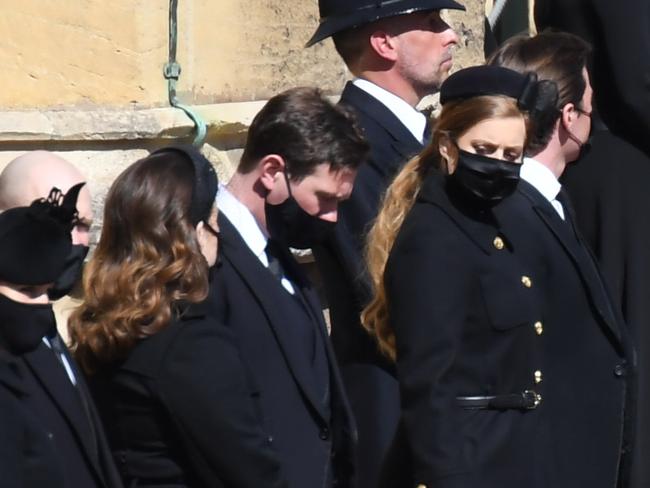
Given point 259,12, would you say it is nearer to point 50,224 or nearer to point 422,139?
point 422,139

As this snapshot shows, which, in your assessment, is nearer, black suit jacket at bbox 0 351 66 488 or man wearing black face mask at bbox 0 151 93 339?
black suit jacket at bbox 0 351 66 488

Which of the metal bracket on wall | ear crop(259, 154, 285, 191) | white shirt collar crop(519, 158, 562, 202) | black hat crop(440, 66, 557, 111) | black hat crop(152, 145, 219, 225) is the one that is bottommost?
the metal bracket on wall

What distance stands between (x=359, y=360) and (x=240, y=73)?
1710mm

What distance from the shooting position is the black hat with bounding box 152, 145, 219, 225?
3.93 m

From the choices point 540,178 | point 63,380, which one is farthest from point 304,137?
point 63,380

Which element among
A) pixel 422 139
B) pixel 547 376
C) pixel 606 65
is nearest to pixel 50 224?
pixel 547 376

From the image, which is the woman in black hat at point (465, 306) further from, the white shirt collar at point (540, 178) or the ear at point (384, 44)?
the ear at point (384, 44)

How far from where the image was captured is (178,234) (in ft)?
12.8

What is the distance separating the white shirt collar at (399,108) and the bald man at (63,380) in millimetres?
1188

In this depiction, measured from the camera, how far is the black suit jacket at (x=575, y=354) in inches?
170

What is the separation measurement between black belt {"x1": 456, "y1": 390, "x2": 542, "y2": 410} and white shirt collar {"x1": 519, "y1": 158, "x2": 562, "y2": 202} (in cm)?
61

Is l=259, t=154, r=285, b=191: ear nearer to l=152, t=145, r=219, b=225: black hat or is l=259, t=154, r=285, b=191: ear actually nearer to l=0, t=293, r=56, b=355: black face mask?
l=152, t=145, r=219, b=225: black hat

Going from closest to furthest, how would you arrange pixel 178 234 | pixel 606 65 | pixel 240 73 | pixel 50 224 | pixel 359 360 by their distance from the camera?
pixel 50 224, pixel 178 234, pixel 359 360, pixel 606 65, pixel 240 73

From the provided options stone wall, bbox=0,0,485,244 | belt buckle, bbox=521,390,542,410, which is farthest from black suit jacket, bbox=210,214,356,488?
stone wall, bbox=0,0,485,244
